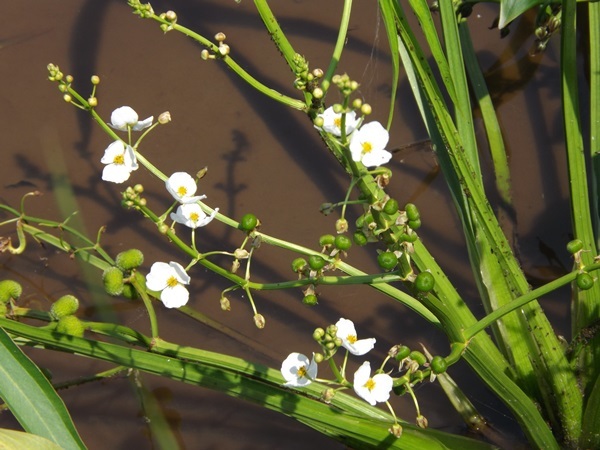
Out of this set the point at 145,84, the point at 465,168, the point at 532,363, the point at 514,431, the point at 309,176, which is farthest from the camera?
→ the point at 145,84

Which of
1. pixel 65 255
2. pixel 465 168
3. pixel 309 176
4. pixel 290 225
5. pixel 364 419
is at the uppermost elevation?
pixel 309 176

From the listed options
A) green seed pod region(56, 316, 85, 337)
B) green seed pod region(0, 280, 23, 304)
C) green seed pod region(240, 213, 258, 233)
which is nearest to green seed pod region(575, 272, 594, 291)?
green seed pod region(240, 213, 258, 233)

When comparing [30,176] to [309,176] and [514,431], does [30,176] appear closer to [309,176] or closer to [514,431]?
[309,176]

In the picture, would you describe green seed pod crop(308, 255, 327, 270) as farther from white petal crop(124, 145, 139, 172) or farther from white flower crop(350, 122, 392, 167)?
white petal crop(124, 145, 139, 172)

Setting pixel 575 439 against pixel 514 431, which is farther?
pixel 514 431

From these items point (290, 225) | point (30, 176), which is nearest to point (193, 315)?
point (290, 225)

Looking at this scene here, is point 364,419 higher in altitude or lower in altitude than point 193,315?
lower

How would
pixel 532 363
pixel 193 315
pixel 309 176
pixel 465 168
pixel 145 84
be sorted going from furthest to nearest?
pixel 145 84 < pixel 309 176 < pixel 193 315 < pixel 532 363 < pixel 465 168
